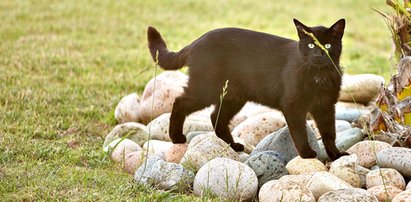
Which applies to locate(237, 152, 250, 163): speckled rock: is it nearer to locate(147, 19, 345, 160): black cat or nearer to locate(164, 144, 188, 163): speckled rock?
locate(147, 19, 345, 160): black cat

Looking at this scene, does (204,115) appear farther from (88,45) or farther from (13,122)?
(88,45)

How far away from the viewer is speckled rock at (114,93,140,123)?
5.48m

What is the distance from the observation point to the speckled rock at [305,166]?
4137 millimetres

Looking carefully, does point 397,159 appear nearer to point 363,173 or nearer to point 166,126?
point 363,173

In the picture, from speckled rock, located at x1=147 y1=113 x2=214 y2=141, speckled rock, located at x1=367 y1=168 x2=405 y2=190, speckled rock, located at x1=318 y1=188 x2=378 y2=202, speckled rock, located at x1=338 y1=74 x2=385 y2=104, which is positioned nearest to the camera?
speckled rock, located at x1=318 y1=188 x2=378 y2=202

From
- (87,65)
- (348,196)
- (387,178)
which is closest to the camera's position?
(348,196)

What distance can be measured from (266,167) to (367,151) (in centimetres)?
67

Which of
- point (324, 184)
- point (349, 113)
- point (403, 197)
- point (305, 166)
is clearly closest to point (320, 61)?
point (305, 166)

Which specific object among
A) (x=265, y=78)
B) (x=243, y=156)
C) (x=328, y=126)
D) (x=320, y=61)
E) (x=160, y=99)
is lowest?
(x=243, y=156)

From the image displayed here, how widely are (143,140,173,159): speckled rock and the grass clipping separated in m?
1.24

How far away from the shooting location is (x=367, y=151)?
438 centimetres

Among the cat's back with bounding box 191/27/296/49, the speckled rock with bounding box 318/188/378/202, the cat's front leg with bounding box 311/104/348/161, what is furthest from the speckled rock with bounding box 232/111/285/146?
the speckled rock with bounding box 318/188/378/202

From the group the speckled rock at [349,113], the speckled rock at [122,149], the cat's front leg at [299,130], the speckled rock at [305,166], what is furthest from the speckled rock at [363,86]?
the speckled rock at [122,149]

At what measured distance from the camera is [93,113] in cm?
557
